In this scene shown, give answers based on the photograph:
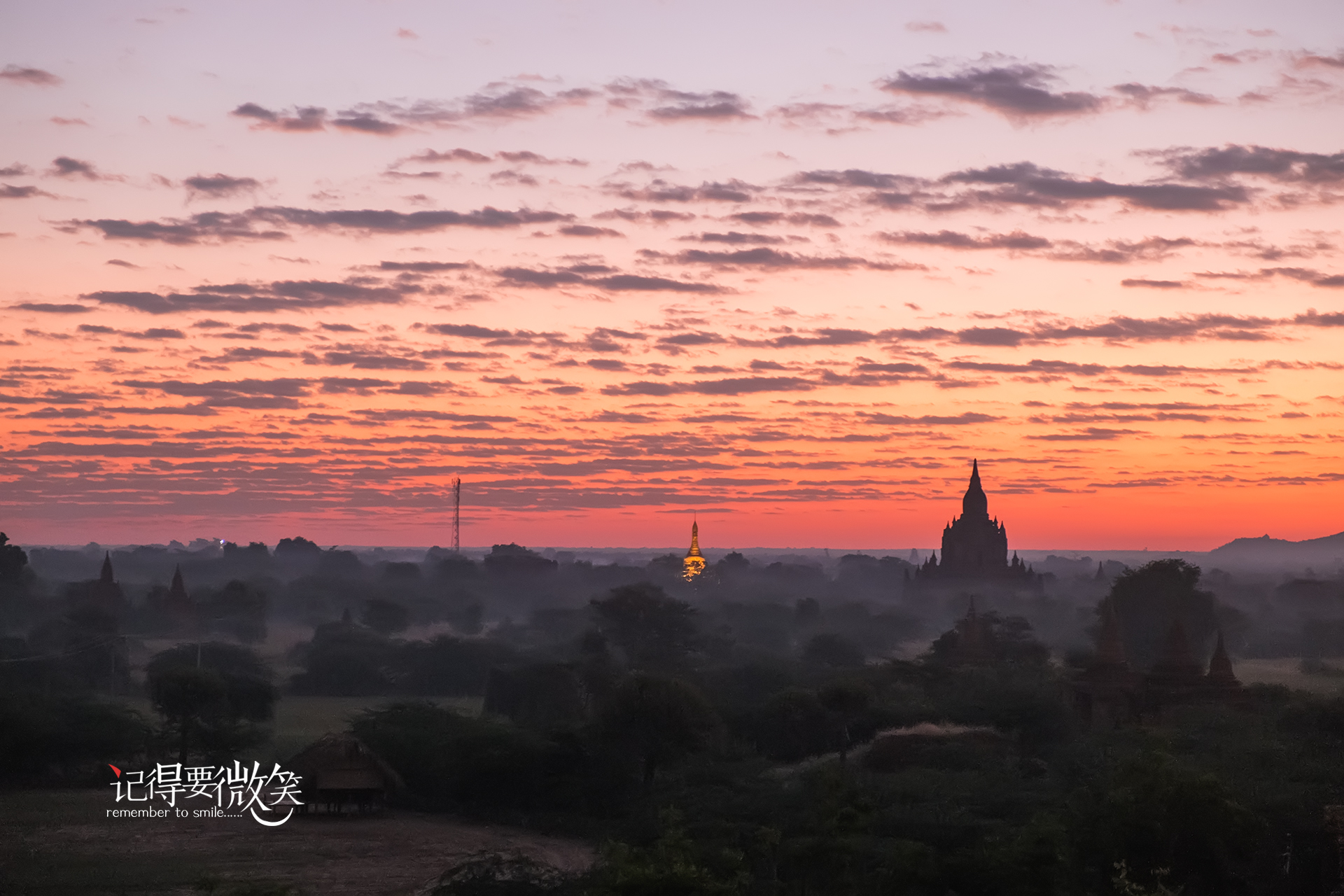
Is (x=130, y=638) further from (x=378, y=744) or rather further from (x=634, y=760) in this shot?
(x=634, y=760)

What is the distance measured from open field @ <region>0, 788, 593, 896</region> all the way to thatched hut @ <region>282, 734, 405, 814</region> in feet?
2.92

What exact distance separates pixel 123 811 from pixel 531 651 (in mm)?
62198

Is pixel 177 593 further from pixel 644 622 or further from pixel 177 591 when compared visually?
pixel 644 622

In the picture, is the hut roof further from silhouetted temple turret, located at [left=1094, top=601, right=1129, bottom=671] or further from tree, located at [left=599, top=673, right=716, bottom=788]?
silhouetted temple turret, located at [left=1094, top=601, right=1129, bottom=671]

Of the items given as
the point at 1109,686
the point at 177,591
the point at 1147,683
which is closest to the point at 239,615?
the point at 177,591

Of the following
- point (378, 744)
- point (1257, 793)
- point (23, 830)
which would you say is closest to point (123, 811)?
point (23, 830)

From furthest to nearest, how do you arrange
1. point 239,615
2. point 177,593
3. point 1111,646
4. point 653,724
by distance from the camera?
point 239,615
point 177,593
point 1111,646
point 653,724

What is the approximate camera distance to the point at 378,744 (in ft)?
182

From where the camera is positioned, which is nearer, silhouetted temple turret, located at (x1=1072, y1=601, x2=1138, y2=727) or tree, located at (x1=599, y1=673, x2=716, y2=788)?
tree, located at (x1=599, y1=673, x2=716, y2=788)

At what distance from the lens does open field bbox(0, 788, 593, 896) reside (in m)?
39.3

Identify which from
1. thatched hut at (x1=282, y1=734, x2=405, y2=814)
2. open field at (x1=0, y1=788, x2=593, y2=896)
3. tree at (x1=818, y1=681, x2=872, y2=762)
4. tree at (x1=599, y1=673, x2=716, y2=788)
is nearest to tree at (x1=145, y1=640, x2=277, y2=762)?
open field at (x1=0, y1=788, x2=593, y2=896)

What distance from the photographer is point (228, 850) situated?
43438mm

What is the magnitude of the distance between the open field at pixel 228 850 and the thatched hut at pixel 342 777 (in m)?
0.89

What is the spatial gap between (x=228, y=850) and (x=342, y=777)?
23.5ft
